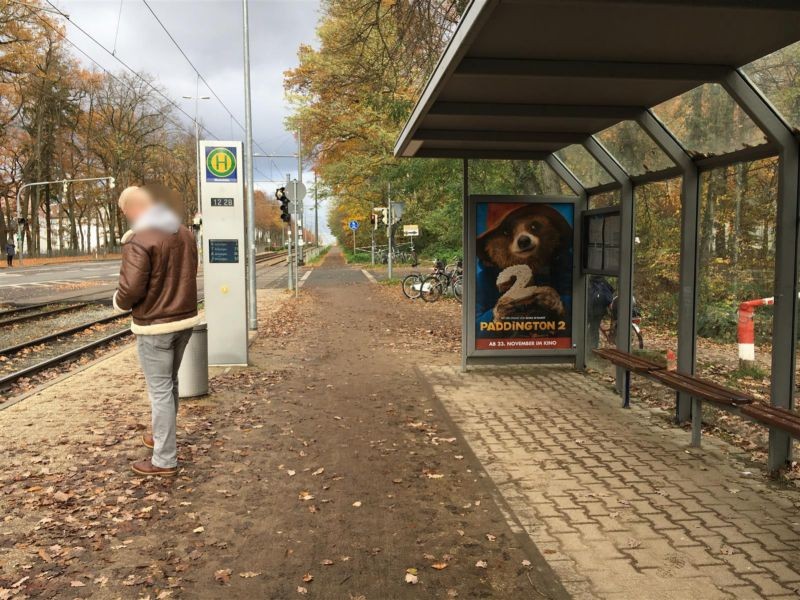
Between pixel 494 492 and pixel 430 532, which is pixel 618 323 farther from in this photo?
pixel 430 532

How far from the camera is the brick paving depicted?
3.27 meters

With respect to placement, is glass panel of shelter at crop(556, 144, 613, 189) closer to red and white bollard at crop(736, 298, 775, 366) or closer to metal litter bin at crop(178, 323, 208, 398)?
red and white bollard at crop(736, 298, 775, 366)

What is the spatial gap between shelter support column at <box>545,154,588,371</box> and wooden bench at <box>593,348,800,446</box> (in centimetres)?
169

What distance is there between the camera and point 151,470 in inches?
187

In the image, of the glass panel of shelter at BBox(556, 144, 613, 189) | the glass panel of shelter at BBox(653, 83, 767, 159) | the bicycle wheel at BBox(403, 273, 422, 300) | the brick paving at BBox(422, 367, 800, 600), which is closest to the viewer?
the brick paving at BBox(422, 367, 800, 600)

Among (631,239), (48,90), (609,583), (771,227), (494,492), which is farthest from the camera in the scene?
(48,90)

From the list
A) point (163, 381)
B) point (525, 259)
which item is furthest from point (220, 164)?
point (163, 381)

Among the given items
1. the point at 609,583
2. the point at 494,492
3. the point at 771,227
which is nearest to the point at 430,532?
the point at 494,492

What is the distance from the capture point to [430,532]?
12.6 feet

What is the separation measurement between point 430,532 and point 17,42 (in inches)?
1594

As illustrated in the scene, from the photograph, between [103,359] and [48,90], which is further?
[48,90]

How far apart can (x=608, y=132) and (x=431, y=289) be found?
12.7 m

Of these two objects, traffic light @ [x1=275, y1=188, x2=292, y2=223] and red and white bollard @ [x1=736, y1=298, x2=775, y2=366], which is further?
traffic light @ [x1=275, y1=188, x2=292, y2=223]

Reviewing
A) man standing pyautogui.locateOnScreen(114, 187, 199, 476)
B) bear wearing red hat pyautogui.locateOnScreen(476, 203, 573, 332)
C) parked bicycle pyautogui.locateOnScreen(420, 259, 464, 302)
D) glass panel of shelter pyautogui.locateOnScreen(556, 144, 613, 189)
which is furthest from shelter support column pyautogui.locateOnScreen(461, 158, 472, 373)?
parked bicycle pyautogui.locateOnScreen(420, 259, 464, 302)
